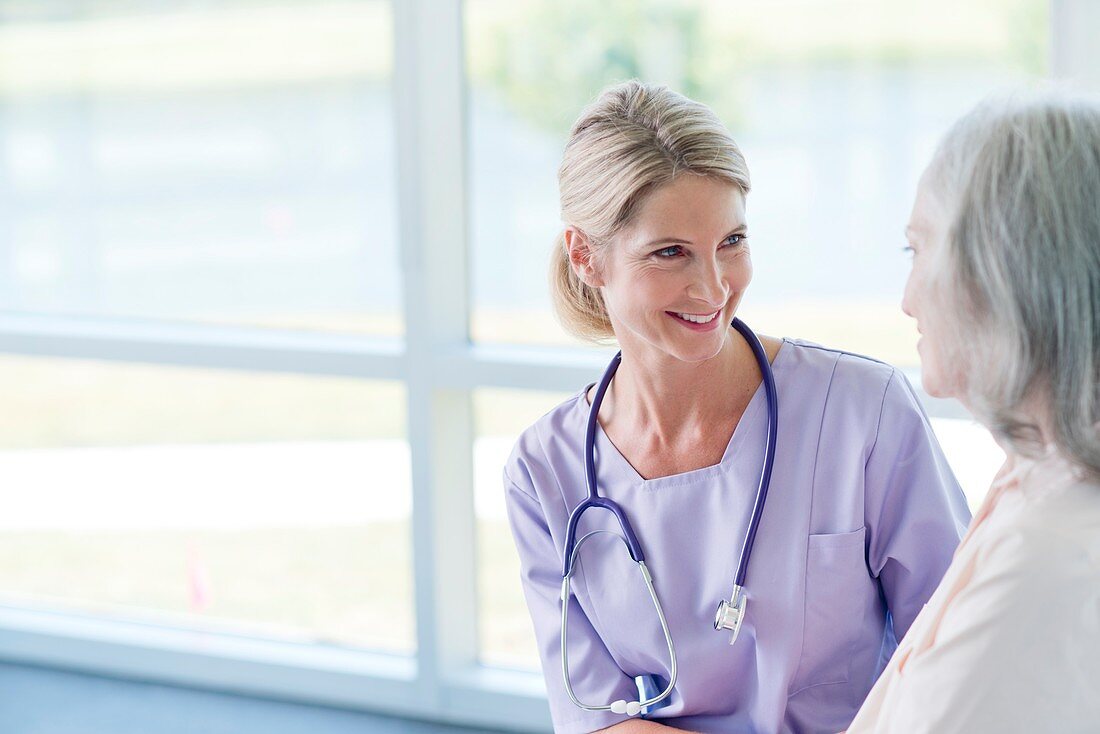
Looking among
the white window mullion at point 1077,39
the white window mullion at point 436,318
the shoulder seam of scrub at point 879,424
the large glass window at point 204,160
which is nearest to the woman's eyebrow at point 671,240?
the shoulder seam of scrub at point 879,424

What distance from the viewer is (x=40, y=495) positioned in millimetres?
3146

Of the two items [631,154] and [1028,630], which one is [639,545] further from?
[1028,630]

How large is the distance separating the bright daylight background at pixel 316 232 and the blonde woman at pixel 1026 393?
3.55ft

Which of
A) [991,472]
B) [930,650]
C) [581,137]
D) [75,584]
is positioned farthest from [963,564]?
[75,584]

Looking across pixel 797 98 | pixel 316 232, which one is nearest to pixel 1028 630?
pixel 797 98

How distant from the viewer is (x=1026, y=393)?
1.03 meters

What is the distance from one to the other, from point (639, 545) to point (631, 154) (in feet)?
1.64

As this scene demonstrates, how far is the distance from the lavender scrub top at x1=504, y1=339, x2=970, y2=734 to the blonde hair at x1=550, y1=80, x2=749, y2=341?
29 centimetres

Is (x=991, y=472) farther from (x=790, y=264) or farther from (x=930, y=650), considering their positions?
(x=930, y=650)

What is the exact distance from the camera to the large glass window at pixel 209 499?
285 centimetres

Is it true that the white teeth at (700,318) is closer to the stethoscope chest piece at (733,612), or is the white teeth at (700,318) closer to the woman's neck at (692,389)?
the woman's neck at (692,389)

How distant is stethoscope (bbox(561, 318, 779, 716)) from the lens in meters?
1.48

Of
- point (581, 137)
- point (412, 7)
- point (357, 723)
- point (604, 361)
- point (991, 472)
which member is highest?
point (412, 7)

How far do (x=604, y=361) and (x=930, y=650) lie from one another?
1.32m
